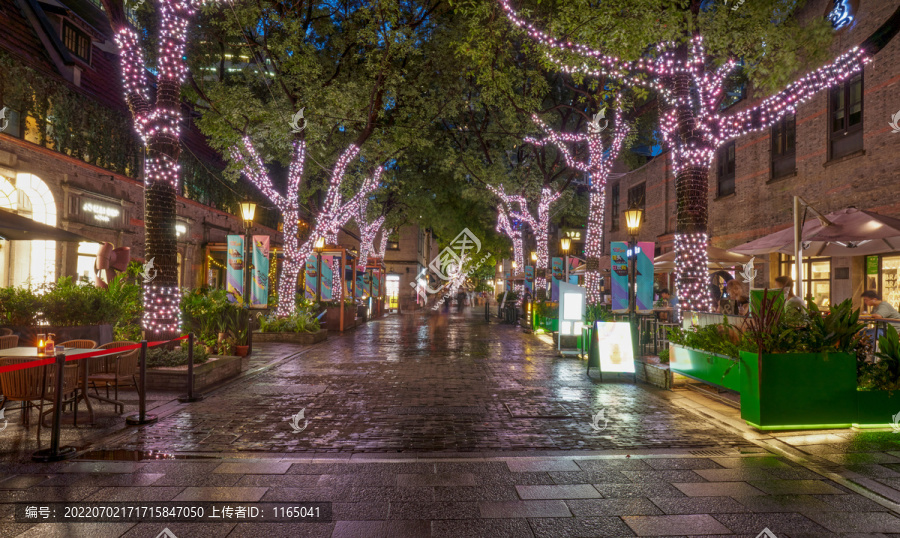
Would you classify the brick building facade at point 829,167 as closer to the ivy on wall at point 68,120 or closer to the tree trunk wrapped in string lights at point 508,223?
the tree trunk wrapped in string lights at point 508,223

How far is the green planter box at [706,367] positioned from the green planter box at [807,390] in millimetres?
551

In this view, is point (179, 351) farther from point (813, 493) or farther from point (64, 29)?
point (64, 29)

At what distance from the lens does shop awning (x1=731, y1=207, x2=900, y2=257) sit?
849 centimetres

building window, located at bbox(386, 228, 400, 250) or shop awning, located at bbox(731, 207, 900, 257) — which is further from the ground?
building window, located at bbox(386, 228, 400, 250)

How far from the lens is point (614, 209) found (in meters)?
29.8

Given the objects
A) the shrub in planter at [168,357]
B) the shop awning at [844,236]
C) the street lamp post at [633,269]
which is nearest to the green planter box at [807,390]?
the shop awning at [844,236]

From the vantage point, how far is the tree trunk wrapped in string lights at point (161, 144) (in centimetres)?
856

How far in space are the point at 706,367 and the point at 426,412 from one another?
14.0 feet

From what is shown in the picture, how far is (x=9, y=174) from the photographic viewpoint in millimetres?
12633

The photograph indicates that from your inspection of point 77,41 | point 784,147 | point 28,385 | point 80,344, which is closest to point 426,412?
point 28,385

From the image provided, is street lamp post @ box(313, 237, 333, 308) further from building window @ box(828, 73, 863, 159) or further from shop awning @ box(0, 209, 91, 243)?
building window @ box(828, 73, 863, 159)

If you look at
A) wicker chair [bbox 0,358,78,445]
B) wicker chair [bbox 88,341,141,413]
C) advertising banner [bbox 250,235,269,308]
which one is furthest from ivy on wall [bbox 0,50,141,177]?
wicker chair [bbox 0,358,78,445]

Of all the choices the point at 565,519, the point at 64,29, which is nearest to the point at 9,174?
the point at 64,29

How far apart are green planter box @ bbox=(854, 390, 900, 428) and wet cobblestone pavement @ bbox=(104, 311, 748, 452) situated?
170 cm
